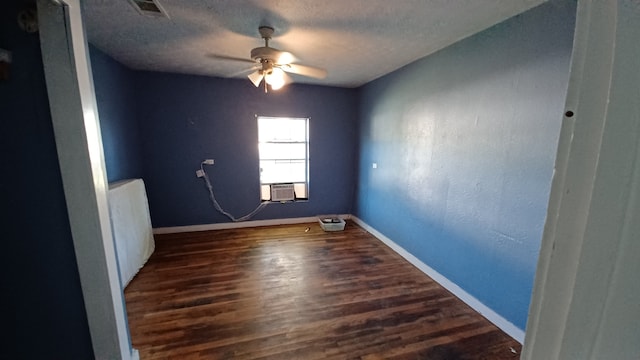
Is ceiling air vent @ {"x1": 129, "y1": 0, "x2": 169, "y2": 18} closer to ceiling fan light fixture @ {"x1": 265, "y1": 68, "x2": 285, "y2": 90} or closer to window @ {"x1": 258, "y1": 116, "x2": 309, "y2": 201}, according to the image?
ceiling fan light fixture @ {"x1": 265, "y1": 68, "x2": 285, "y2": 90}

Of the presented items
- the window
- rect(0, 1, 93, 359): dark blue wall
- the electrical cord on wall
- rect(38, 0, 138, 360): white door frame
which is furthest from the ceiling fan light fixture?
the electrical cord on wall

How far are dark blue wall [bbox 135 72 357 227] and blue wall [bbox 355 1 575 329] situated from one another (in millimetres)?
1390

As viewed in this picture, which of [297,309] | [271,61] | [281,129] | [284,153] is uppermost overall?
[271,61]

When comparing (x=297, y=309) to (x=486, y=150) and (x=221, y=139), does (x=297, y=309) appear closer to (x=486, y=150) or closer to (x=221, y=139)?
(x=486, y=150)

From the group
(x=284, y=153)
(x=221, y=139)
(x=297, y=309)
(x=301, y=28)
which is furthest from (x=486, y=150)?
(x=221, y=139)

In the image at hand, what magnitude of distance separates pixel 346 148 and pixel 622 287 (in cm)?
422

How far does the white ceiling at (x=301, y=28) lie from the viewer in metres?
1.76

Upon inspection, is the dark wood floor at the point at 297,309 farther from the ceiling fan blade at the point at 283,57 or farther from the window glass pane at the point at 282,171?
the ceiling fan blade at the point at 283,57

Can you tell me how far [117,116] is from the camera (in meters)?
2.99

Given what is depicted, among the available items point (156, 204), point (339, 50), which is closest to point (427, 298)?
point (339, 50)

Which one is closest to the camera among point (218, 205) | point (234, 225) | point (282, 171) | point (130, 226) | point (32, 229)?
point (32, 229)

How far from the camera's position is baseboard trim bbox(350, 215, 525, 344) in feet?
6.24

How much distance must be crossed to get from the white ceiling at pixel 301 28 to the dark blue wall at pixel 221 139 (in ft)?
2.24

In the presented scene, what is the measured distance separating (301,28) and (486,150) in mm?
1863
